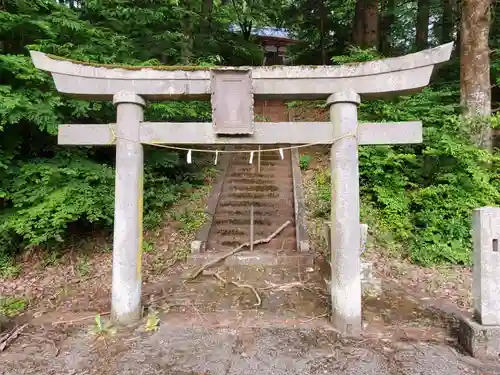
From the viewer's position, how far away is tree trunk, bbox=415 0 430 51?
1227cm

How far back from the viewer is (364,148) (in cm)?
841

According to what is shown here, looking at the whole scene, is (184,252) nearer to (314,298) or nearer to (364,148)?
(314,298)

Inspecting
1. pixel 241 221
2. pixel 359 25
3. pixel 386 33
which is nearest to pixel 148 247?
pixel 241 221

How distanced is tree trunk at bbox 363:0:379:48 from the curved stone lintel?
370 inches

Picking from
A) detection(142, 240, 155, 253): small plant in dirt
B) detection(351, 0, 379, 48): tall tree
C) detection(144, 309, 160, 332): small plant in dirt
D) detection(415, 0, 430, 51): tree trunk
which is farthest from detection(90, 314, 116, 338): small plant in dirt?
detection(415, 0, 430, 51): tree trunk

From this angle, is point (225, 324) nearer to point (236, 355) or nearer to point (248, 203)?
point (236, 355)

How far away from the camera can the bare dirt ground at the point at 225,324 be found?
367 cm

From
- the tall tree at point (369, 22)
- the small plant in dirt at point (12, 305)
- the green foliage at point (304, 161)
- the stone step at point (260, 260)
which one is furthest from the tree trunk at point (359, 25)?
the small plant in dirt at point (12, 305)

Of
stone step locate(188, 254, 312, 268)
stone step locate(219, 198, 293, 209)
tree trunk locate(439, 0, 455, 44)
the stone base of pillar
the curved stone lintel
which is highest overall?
tree trunk locate(439, 0, 455, 44)

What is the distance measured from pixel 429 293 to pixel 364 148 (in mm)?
3892

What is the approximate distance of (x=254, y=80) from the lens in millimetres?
4637

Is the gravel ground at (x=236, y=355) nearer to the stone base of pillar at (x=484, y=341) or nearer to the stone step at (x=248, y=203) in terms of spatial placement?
the stone base of pillar at (x=484, y=341)

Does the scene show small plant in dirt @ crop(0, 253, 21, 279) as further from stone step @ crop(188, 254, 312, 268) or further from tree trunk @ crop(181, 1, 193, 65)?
tree trunk @ crop(181, 1, 193, 65)

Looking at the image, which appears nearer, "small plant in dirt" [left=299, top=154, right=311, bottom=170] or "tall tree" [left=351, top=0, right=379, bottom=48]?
"small plant in dirt" [left=299, top=154, right=311, bottom=170]
